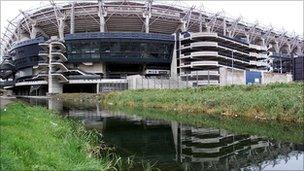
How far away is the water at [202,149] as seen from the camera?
17.3m

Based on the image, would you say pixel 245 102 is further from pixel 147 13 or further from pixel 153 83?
pixel 147 13

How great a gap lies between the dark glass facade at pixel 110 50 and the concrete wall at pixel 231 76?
20054 millimetres

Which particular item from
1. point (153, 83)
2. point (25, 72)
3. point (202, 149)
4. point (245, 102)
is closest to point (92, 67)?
point (153, 83)

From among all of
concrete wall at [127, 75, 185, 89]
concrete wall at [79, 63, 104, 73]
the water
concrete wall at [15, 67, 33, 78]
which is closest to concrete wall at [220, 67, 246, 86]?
concrete wall at [127, 75, 185, 89]

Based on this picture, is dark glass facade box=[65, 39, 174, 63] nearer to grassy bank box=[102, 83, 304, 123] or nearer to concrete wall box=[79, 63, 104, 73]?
concrete wall box=[79, 63, 104, 73]

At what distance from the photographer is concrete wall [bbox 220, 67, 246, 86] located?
389ft

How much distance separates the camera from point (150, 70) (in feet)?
396

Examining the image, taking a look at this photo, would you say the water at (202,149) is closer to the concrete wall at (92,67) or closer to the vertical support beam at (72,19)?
the vertical support beam at (72,19)

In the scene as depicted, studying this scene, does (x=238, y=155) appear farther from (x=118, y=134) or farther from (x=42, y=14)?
(x=42, y=14)

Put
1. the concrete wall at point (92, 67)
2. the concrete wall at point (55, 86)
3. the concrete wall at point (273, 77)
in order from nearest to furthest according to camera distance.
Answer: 1. the concrete wall at point (55, 86)
2. the concrete wall at point (92, 67)
3. the concrete wall at point (273, 77)

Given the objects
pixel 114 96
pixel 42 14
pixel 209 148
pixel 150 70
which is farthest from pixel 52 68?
pixel 209 148

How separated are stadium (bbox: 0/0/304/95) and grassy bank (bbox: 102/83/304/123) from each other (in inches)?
2099

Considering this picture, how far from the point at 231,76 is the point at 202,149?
104150mm

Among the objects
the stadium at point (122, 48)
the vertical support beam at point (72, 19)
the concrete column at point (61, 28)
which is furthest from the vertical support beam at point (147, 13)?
the concrete column at point (61, 28)
